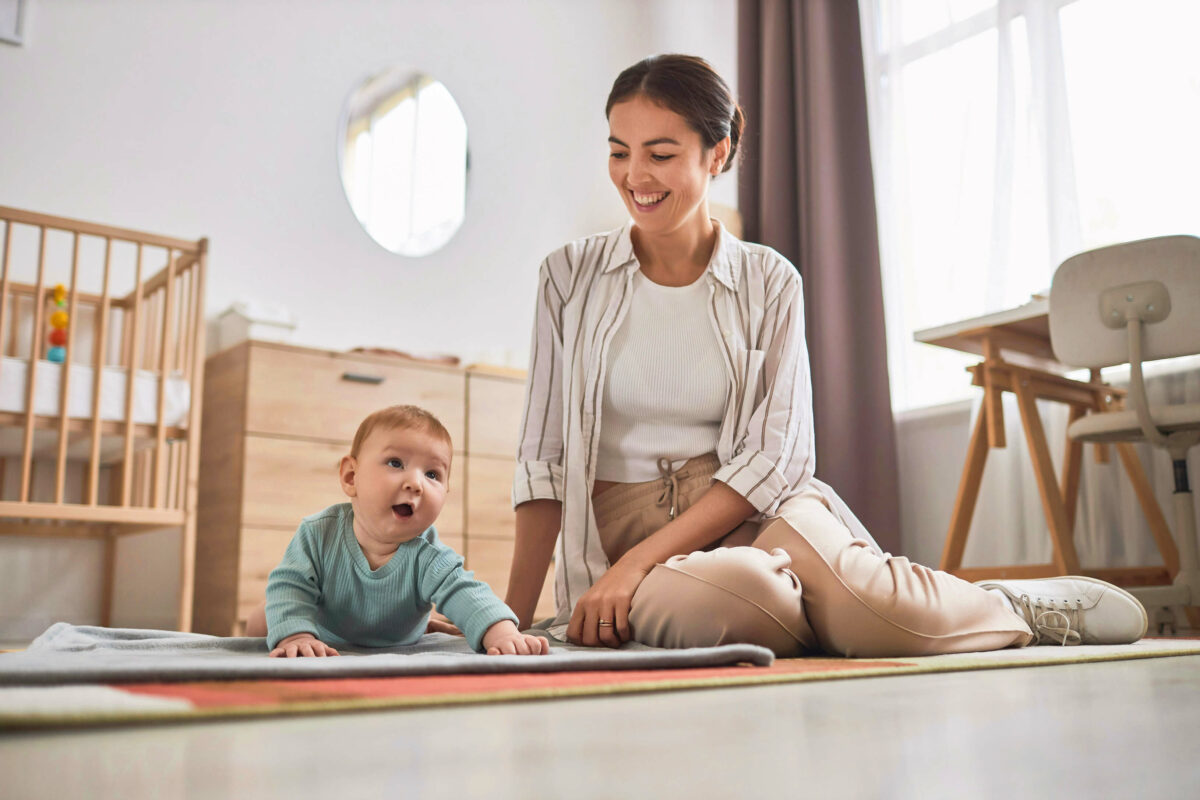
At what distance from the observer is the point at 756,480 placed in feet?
4.57

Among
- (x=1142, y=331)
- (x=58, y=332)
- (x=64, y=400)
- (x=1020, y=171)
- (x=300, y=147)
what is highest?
(x=300, y=147)

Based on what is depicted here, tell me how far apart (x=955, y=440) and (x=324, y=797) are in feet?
11.3

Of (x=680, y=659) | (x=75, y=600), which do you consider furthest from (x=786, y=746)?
(x=75, y=600)

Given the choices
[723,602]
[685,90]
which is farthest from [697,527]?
[685,90]

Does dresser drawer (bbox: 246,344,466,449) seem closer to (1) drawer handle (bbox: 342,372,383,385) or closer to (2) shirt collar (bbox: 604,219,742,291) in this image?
(1) drawer handle (bbox: 342,372,383,385)

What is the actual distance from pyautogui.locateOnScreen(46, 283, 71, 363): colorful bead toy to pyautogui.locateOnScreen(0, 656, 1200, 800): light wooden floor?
99.3 inches

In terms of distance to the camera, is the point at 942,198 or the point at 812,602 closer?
the point at 812,602

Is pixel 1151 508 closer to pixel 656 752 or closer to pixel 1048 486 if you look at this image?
pixel 1048 486

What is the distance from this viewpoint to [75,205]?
3059mm

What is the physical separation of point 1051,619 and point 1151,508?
162cm

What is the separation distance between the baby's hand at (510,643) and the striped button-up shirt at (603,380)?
356 millimetres

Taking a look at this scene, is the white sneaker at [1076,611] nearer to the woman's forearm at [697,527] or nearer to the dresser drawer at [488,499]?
the woman's forearm at [697,527]

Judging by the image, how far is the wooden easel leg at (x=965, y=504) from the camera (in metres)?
2.80

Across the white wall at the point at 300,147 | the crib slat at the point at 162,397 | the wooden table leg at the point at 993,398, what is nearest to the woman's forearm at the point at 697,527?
the wooden table leg at the point at 993,398
